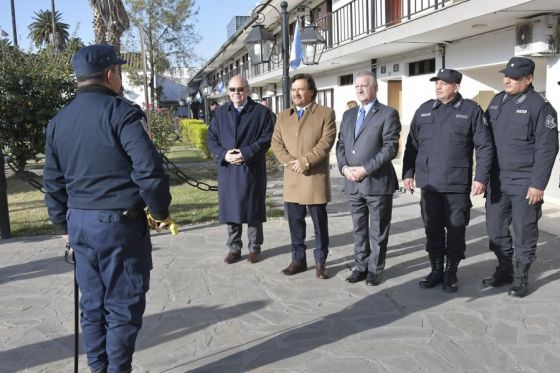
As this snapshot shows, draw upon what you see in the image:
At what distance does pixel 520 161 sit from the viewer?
419cm

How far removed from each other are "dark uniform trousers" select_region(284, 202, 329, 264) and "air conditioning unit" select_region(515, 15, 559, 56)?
498cm

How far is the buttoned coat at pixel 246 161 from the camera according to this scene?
17.0 ft

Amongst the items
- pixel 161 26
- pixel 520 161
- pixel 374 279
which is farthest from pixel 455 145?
pixel 161 26

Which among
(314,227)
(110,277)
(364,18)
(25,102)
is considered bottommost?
(314,227)

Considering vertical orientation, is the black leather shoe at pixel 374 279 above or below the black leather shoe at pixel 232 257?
below

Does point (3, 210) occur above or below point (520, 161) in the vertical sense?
below

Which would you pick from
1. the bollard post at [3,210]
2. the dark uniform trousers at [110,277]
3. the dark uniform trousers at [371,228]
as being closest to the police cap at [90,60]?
the dark uniform trousers at [110,277]

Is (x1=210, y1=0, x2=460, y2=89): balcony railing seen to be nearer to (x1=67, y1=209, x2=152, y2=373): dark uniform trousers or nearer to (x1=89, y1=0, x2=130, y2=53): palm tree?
(x1=89, y1=0, x2=130, y2=53): palm tree

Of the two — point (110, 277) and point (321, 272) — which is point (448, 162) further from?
point (110, 277)

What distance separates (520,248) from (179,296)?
2938 mm

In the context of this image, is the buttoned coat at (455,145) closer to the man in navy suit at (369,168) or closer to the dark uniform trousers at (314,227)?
the man in navy suit at (369,168)

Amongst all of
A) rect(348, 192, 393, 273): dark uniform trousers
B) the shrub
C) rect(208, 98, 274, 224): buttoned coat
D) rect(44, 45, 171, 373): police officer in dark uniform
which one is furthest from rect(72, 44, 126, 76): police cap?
the shrub

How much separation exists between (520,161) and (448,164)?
0.56 meters

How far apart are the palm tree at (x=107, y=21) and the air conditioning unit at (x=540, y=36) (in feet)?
34.4
